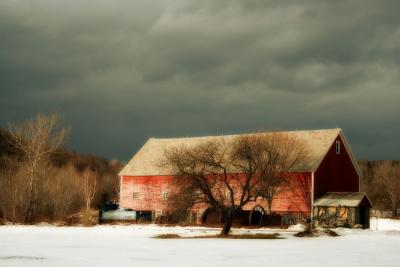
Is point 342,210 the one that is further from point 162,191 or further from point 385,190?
point 385,190

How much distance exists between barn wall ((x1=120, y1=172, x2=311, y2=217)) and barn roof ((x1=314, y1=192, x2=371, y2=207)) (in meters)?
1.32

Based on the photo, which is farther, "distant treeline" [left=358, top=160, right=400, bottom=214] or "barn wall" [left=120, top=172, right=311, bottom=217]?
"distant treeline" [left=358, top=160, right=400, bottom=214]

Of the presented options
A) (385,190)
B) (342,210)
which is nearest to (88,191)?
(342,210)

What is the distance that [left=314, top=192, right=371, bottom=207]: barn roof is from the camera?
148 feet

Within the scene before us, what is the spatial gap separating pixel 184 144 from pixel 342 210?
61.5ft

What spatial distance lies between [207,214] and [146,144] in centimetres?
1451

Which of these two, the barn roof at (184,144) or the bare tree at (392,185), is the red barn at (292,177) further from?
the bare tree at (392,185)

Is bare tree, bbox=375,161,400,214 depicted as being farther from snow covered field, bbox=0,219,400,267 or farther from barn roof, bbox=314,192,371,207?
snow covered field, bbox=0,219,400,267

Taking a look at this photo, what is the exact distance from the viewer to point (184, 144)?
58.2m

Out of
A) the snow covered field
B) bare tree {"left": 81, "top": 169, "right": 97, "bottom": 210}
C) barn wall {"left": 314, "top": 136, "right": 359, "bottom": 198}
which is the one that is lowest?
the snow covered field

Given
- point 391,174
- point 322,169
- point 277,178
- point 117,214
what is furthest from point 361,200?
point 391,174

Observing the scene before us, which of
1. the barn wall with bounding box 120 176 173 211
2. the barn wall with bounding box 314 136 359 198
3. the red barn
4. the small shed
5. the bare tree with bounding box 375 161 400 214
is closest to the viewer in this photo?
the small shed

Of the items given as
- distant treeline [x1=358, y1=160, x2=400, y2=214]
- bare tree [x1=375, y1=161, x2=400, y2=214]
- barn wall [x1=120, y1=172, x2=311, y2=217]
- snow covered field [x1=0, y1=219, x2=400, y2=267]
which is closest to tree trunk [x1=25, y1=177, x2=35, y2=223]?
barn wall [x1=120, y1=172, x2=311, y2=217]

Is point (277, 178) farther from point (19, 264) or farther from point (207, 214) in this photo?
point (19, 264)
